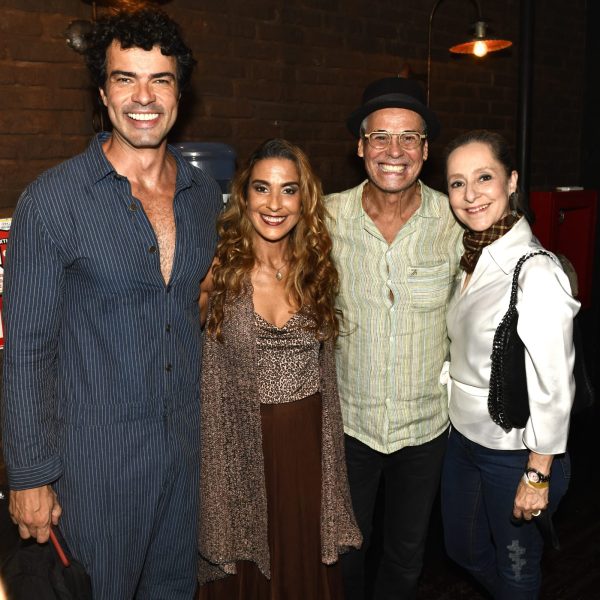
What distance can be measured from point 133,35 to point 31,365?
40.5 inches

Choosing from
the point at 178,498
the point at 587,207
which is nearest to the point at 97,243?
the point at 178,498

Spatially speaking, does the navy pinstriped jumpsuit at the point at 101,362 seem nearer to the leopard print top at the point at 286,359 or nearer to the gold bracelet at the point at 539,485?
the leopard print top at the point at 286,359

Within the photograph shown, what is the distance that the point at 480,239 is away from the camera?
7.79 ft

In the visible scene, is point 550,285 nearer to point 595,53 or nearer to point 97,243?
point 97,243

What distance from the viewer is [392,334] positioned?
253 cm

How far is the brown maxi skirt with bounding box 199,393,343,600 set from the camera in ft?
7.95

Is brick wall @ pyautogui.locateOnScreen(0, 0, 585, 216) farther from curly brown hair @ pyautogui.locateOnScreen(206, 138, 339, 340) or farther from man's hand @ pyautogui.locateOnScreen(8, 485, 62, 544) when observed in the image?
man's hand @ pyautogui.locateOnScreen(8, 485, 62, 544)

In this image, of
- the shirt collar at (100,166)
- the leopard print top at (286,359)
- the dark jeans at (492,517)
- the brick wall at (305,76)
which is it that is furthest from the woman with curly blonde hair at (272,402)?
the brick wall at (305,76)

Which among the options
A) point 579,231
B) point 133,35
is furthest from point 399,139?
point 579,231

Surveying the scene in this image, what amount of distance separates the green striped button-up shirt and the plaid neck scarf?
144 mm

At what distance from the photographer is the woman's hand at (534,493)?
217 centimetres

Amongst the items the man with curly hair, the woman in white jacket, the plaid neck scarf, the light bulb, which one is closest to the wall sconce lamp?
the light bulb

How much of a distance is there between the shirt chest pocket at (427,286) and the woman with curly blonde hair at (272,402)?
0.29m

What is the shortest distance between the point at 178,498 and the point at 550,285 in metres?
1.37
